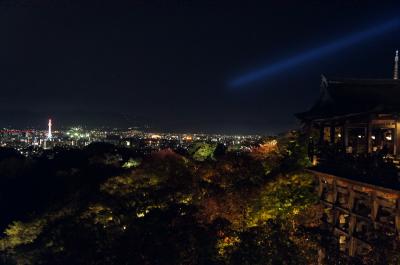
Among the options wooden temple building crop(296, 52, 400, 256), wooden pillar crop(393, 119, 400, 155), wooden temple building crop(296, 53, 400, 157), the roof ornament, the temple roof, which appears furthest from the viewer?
the roof ornament

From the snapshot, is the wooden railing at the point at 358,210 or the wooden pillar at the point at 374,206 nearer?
the wooden railing at the point at 358,210

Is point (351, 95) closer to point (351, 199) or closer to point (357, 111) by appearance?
point (357, 111)

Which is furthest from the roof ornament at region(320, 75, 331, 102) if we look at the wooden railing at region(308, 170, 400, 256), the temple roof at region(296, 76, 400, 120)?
the wooden railing at region(308, 170, 400, 256)

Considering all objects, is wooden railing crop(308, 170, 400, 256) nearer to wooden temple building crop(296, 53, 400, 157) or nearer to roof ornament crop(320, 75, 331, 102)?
wooden temple building crop(296, 53, 400, 157)

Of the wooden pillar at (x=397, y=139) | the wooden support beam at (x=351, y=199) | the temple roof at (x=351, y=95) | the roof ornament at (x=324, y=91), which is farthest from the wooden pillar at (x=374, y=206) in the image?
the roof ornament at (x=324, y=91)

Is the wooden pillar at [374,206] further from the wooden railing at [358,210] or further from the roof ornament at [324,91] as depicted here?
the roof ornament at [324,91]

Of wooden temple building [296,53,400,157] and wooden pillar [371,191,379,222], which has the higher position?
wooden temple building [296,53,400,157]

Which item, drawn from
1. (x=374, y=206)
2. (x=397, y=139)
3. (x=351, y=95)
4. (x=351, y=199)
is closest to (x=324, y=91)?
(x=351, y=95)

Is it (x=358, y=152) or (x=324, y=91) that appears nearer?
(x=358, y=152)
